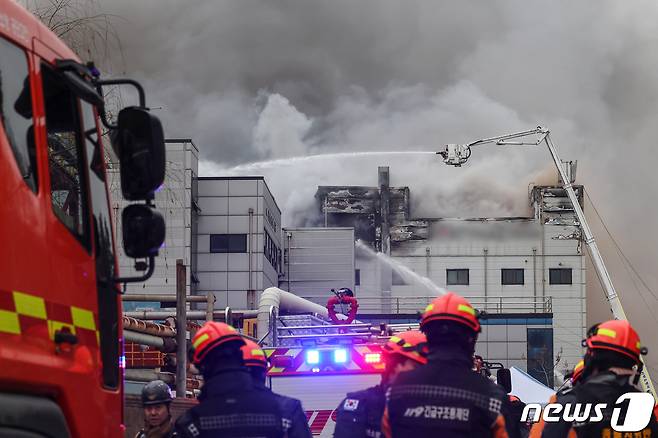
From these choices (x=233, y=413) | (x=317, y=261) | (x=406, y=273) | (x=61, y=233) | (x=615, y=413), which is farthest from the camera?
(x=406, y=273)

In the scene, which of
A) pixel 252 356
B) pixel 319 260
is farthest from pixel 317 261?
pixel 252 356

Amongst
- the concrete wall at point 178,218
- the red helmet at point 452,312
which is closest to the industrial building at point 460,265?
the concrete wall at point 178,218

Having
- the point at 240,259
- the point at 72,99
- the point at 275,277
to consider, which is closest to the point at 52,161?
the point at 72,99

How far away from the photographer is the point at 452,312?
5141 mm

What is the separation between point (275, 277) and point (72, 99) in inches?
1934

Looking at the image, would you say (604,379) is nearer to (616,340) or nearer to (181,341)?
(616,340)

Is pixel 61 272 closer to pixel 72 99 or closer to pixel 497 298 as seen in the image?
pixel 72 99

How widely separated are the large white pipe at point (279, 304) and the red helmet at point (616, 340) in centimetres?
967

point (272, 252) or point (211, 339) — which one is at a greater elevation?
point (272, 252)

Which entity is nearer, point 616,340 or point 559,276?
point 616,340

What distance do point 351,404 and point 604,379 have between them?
146 centimetres

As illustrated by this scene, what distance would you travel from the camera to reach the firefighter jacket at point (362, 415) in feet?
20.4

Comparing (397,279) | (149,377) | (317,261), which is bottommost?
(149,377)

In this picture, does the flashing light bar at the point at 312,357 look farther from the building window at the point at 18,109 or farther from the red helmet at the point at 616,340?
the building window at the point at 18,109
